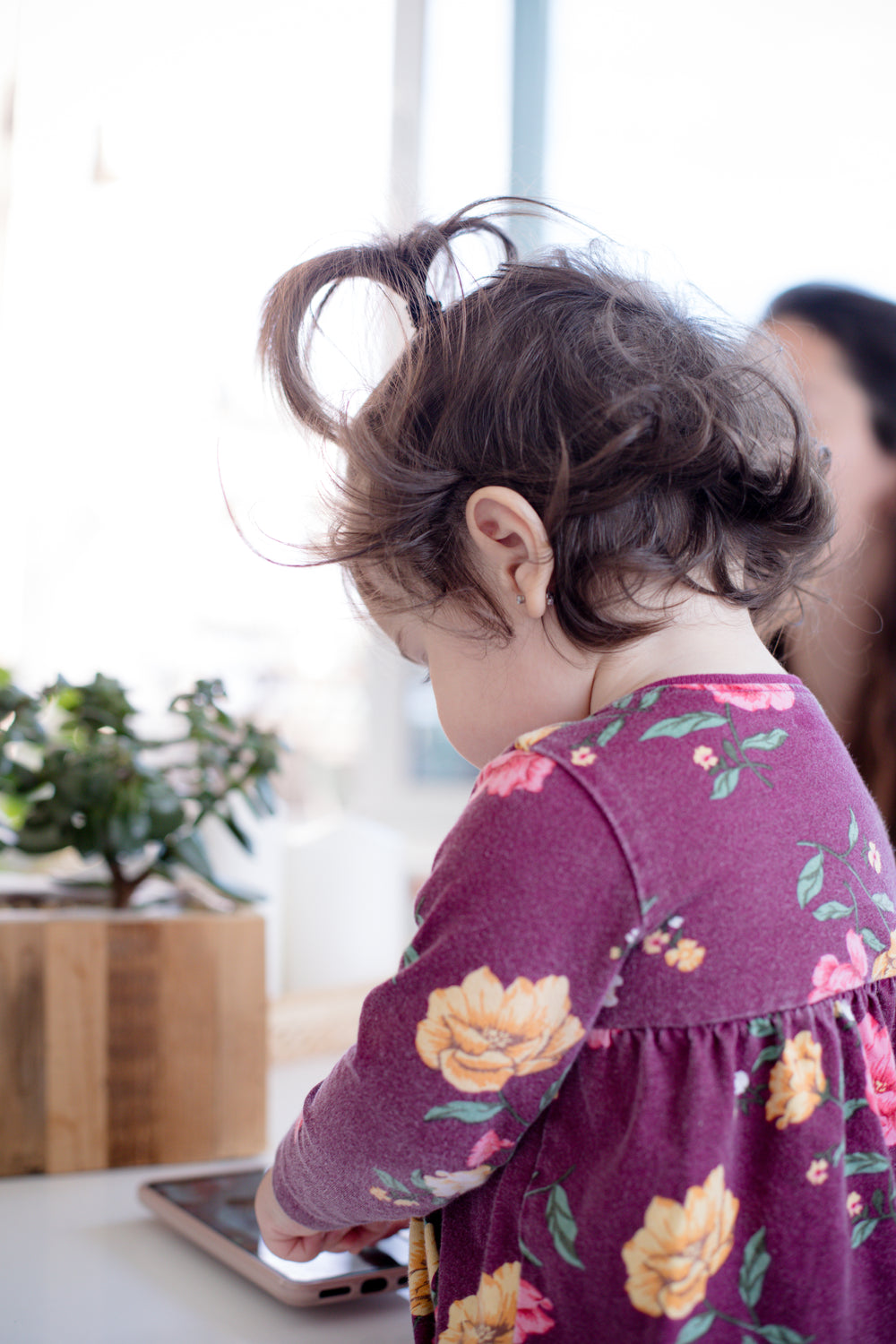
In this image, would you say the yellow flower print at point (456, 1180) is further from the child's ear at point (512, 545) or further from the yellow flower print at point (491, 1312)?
the child's ear at point (512, 545)

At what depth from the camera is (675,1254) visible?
0.43 m

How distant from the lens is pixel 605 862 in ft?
1.45

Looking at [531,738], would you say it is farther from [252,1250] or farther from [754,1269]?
[252,1250]

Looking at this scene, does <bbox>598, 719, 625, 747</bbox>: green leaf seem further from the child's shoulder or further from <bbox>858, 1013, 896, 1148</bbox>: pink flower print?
<bbox>858, 1013, 896, 1148</bbox>: pink flower print

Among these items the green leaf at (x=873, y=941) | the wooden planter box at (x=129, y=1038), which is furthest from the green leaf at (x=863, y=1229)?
the wooden planter box at (x=129, y=1038)

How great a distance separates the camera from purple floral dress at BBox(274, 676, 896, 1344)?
0.44 metres

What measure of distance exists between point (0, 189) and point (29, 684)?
21.2 inches

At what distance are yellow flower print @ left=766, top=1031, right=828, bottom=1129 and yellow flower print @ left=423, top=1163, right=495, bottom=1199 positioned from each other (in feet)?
0.40

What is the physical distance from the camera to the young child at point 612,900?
1.46ft

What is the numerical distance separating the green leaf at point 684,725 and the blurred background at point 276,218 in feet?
2.23

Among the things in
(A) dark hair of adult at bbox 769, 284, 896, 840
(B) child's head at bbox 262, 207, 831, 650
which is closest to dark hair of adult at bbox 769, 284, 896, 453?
(A) dark hair of adult at bbox 769, 284, 896, 840

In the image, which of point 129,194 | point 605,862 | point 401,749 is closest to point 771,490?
point 605,862

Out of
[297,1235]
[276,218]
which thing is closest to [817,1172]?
[297,1235]

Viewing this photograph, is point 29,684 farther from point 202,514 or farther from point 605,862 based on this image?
point 605,862
